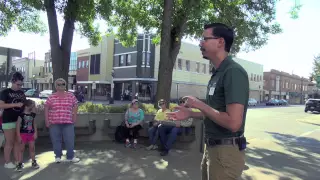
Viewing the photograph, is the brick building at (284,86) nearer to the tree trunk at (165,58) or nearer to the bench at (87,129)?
the tree trunk at (165,58)

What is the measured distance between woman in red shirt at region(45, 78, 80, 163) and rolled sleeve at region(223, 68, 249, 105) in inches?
185

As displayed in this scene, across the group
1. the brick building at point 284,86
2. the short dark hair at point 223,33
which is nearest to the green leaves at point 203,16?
the short dark hair at point 223,33

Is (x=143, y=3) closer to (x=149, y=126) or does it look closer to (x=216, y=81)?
(x=149, y=126)

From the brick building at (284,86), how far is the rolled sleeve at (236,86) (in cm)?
7215

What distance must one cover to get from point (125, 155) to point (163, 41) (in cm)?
433

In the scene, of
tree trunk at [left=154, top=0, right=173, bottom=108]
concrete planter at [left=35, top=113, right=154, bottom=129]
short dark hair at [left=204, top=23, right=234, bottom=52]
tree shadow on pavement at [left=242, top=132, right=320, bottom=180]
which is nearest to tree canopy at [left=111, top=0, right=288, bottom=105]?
tree trunk at [left=154, top=0, right=173, bottom=108]

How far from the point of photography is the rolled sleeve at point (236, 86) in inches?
87.4

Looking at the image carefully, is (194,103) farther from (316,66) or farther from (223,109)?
(316,66)

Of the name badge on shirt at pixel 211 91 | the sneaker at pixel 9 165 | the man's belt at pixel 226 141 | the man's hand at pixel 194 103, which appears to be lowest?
the sneaker at pixel 9 165

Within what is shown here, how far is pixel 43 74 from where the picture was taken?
222ft

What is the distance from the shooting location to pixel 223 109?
7.68ft

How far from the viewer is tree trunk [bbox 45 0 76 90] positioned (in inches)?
371

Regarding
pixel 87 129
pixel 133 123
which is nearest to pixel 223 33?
pixel 133 123

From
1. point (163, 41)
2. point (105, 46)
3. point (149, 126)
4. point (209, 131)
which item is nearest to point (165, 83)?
point (163, 41)
